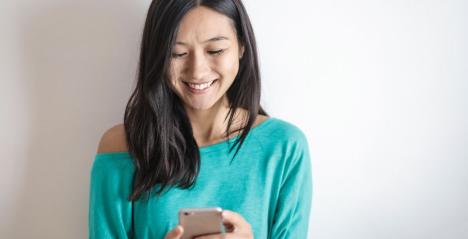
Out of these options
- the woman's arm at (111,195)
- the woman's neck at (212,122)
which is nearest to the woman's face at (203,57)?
the woman's neck at (212,122)

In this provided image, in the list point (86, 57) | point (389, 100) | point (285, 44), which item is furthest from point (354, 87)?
point (86, 57)

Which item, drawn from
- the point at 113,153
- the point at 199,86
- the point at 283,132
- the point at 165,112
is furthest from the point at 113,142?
the point at 283,132

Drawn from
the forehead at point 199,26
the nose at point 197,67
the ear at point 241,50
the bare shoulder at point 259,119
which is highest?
the forehead at point 199,26

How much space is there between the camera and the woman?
0.96 meters

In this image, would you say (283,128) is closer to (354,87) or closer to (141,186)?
(354,87)

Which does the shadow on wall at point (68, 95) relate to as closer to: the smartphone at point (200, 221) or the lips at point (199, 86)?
the lips at point (199, 86)

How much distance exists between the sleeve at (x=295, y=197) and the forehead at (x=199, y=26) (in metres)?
0.34

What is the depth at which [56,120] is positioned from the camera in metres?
1.13

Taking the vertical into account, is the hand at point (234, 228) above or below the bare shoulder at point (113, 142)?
below

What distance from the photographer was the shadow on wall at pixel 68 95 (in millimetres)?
1096

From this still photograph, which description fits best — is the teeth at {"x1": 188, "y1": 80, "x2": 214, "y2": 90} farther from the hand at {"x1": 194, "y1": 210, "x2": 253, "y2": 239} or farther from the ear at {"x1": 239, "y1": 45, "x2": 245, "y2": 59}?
the hand at {"x1": 194, "y1": 210, "x2": 253, "y2": 239}

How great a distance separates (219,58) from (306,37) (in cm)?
27

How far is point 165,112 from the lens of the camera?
103 centimetres

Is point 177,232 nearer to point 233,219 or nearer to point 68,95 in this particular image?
point 233,219
